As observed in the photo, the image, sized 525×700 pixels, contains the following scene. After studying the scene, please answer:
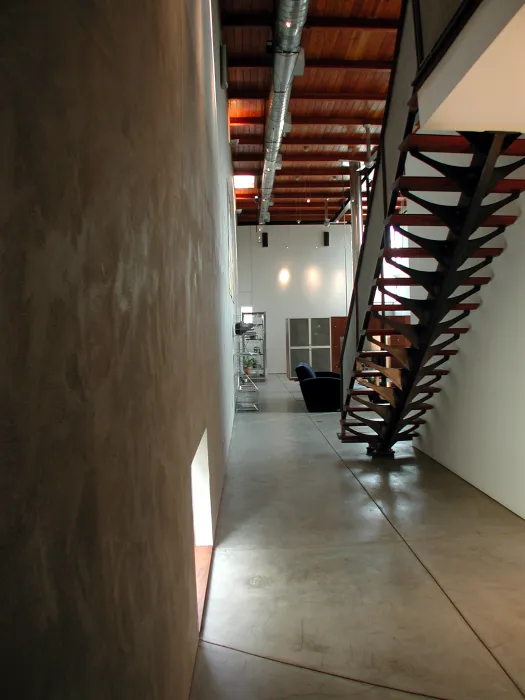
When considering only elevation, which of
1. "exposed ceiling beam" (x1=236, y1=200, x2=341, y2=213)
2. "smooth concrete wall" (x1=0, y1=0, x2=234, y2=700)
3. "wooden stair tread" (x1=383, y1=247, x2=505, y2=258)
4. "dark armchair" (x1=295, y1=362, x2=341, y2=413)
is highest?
"exposed ceiling beam" (x1=236, y1=200, x2=341, y2=213)

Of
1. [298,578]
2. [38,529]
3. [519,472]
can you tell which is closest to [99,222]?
[38,529]

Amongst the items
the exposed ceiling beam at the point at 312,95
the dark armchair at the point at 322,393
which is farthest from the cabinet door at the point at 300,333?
the exposed ceiling beam at the point at 312,95

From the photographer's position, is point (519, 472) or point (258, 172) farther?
point (258, 172)

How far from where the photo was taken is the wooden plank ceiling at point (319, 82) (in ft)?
20.9

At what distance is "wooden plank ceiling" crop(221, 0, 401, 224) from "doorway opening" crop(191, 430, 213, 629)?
5340 mm

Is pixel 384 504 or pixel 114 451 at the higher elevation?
pixel 114 451

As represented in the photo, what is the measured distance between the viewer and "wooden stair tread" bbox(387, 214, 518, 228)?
3.59 m

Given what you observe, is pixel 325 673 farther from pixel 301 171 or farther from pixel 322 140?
pixel 301 171

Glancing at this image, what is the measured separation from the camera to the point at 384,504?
436 centimetres

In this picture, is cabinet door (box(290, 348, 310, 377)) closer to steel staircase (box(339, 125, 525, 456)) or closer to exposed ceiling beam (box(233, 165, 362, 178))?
exposed ceiling beam (box(233, 165, 362, 178))

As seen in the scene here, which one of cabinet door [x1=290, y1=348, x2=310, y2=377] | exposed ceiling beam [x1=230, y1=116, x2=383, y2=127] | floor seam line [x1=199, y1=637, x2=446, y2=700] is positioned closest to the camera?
floor seam line [x1=199, y1=637, x2=446, y2=700]

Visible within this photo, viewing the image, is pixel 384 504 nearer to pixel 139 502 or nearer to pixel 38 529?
pixel 139 502

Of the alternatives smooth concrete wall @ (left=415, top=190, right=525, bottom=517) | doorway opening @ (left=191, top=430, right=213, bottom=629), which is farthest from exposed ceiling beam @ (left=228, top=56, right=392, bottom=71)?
doorway opening @ (left=191, top=430, right=213, bottom=629)

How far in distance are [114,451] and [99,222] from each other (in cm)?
53
